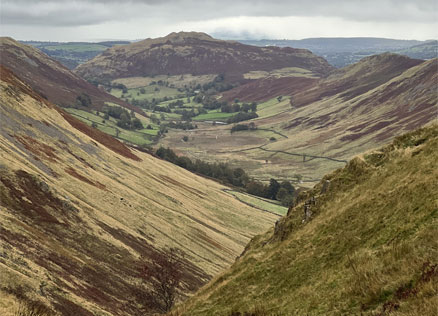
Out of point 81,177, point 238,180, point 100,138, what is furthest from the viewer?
point 238,180

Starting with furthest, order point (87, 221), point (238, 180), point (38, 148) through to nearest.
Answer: point (238, 180) → point (38, 148) → point (87, 221)

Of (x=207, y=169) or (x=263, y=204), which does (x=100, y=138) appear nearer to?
(x=263, y=204)

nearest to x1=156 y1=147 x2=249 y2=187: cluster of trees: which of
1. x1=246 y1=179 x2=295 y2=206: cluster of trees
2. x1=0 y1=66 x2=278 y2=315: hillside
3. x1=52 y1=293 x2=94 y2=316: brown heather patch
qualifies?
x1=246 y1=179 x2=295 y2=206: cluster of trees

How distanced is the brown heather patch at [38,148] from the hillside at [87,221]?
31cm

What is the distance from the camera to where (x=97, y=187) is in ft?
248

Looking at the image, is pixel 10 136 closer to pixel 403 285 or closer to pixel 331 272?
pixel 331 272

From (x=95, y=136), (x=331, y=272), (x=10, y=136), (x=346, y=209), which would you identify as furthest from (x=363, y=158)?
(x=95, y=136)

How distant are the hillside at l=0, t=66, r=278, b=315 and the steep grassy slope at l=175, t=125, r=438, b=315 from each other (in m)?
14.2

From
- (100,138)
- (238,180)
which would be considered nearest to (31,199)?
(100,138)

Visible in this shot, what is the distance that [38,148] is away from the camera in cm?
7450

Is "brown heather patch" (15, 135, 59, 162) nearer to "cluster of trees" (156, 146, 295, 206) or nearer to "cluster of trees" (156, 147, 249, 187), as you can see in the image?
"cluster of trees" (156, 146, 295, 206)

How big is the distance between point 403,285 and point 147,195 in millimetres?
79500

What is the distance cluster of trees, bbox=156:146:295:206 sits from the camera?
556 feet

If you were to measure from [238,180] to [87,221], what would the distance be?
129 m
